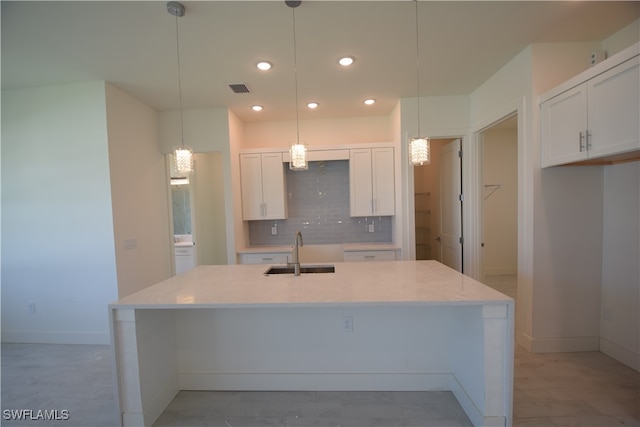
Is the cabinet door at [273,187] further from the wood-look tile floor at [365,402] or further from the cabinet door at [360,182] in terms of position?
the wood-look tile floor at [365,402]

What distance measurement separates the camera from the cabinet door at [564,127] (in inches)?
80.4

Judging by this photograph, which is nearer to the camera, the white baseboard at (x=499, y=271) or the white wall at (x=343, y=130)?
the white wall at (x=343, y=130)

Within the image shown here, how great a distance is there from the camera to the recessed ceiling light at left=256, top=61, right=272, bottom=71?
8.55ft

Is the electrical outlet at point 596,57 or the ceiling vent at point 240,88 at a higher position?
the ceiling vent at point 240,88

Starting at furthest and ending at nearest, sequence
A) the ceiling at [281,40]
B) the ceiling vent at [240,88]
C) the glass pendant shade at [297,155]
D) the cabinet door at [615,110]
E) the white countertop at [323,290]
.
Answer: the ceiling vent at [240,88], the glass pendant shade at [297,155], the ceiling at [281,40], the cabinet door at [615,110], the white countertop at [323,290]

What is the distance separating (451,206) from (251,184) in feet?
9.49

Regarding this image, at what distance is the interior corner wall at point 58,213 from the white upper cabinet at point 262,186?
5.36 ft

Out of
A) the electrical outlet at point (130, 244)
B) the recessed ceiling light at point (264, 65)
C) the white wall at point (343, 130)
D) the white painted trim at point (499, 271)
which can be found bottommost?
the white painted trim at point (499, 271)

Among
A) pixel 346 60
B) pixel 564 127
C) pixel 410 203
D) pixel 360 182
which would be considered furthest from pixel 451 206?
pixel 346 60

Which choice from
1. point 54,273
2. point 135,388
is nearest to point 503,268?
point 135,388

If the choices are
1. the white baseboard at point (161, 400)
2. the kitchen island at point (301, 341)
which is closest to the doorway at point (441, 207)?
the kitchen island at point (301, 341)

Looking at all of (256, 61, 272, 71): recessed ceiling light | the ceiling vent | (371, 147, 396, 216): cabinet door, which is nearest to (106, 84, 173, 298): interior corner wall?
the ceiling vent

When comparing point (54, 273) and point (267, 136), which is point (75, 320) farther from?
point (267, 136)

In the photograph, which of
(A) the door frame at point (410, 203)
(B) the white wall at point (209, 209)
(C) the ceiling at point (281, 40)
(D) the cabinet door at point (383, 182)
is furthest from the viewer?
(B) the white wall at point (209, 209)
